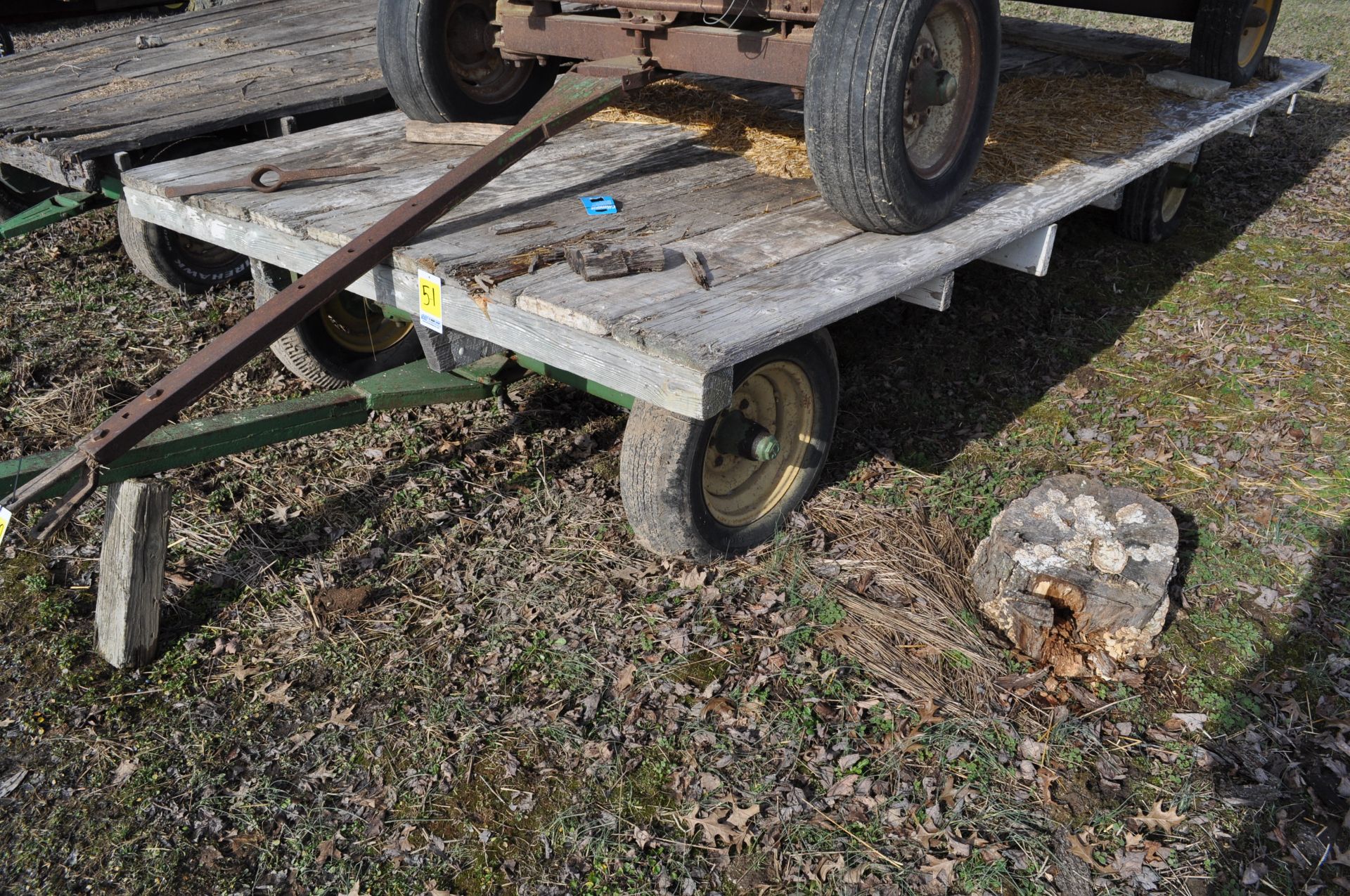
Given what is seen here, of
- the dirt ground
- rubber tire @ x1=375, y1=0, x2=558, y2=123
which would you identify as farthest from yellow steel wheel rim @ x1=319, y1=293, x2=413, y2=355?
rubber tire @ x1=375, y1=0, x2=558, y2=123

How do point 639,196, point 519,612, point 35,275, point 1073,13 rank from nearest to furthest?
1. point 519,612
2. point 639,196
3. point 35,275
4. point 1073,13

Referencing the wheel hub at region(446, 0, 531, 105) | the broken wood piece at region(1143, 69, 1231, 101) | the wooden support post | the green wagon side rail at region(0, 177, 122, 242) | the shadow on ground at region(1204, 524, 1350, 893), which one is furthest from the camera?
the broken wood piece at region(1143, 69, 1231, 101)

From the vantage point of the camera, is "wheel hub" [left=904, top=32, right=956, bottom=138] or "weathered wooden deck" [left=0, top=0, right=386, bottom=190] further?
"weathered wooden deck" [left=0, top=0, right=386, bottom=190]

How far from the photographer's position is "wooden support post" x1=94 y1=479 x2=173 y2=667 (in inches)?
124

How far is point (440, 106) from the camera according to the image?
181 inches

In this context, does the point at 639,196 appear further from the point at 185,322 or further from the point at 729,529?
the point at 185,322

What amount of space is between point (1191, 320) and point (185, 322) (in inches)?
215

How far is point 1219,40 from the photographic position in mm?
5781

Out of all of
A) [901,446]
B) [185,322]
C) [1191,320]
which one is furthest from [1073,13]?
[185,322]

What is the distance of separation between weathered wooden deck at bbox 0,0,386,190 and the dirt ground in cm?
96

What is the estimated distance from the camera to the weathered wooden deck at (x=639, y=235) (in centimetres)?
296

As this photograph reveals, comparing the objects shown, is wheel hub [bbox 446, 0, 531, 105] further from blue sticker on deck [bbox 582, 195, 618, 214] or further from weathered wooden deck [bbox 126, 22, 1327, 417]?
blue sticker on deck [bbox 582, 195, 618, 214]

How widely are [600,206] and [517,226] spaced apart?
366 mm

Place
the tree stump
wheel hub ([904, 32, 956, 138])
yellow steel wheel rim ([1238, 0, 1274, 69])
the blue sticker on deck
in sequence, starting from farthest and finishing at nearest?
yellow steel wheel rim ([1238, 0, 1274, 69])
the blue sticker on deck
wheel hub ([904, 32, 956, 138])
the tree stump
